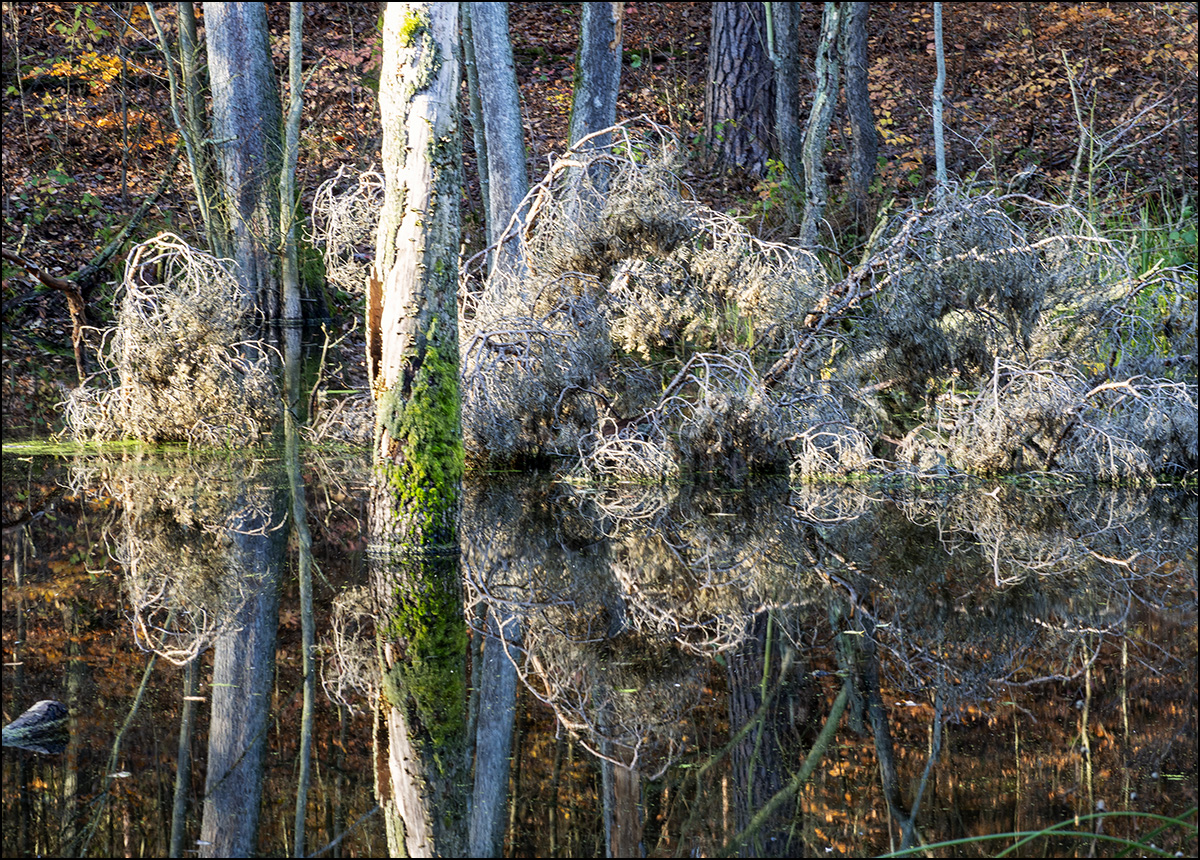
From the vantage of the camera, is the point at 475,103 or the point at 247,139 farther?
the point at 247,139

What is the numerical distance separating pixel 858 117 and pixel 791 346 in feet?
Result: 30.8

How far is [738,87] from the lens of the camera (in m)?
19.6

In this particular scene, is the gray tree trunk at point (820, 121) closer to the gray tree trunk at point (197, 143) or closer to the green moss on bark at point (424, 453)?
the gray tree trunk at point (197, 143)

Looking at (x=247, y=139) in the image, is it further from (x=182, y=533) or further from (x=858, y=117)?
(x=182, y=533)

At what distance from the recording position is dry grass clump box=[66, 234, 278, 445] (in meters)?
9.47

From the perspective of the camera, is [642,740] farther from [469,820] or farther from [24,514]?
[24,514]

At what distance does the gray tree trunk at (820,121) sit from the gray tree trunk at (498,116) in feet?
11.1

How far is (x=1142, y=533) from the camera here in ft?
22.7

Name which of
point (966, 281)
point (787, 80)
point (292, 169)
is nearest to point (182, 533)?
point (966, 281)

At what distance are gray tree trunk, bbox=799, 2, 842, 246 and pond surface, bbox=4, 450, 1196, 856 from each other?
6.84m

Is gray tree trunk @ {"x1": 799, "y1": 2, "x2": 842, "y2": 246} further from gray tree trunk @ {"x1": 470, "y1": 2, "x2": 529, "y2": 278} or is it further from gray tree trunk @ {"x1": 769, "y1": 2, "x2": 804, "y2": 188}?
gray tree trunk @ {"x1": 470, "y1": 2, "x2": 529, "y2": 278}

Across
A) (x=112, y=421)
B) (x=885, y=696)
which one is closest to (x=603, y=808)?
(x=885, y=696)

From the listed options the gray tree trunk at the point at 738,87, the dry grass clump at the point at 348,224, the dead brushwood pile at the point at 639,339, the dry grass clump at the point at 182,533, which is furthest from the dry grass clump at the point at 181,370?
the gray tree trunk at the point at 738,87

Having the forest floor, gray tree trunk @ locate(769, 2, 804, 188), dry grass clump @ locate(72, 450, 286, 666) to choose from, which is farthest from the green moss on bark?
gray tree trunk @ locate(769, 2, 804, 188)
